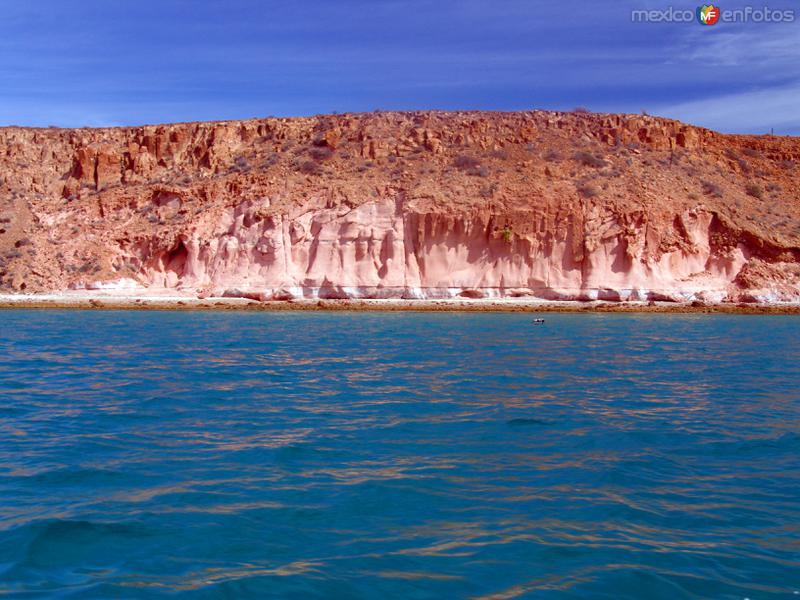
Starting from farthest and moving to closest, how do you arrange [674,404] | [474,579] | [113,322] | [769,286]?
[769,286] → [113,322] → [674,404] → [474,579]

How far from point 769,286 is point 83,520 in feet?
145

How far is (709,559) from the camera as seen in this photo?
523 cm

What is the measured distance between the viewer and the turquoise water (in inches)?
198

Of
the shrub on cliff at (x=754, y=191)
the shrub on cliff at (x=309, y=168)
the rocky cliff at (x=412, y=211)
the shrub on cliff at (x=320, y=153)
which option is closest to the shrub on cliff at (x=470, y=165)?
the rocky cliff at (x=412, y=211)

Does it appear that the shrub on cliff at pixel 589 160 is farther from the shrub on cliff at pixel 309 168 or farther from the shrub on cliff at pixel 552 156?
the shrub on cliff at pixel 309 168

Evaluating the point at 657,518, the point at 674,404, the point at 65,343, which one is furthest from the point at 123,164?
the point at 657,518

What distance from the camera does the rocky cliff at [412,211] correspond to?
44281 millimetres

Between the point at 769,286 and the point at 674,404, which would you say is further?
the point at 769,286

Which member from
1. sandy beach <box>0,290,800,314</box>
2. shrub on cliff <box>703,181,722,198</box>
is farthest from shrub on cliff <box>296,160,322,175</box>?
shrub on cliff <box>703,181,722,198</box>

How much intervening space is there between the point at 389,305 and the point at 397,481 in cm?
3279

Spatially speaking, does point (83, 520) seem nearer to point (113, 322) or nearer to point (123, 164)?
point (113, 322)

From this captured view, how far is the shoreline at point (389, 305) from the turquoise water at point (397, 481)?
77.8 ft

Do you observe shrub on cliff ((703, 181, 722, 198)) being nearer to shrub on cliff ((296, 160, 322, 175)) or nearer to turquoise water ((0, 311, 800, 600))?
shrub on cliff ((296, 160, 322, 175))

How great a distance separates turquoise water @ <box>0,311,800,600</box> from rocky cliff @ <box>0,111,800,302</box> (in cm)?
2959
